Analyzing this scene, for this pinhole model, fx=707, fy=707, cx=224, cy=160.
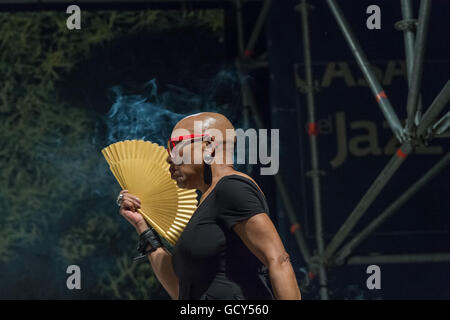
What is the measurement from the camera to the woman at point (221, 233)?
7.79ft

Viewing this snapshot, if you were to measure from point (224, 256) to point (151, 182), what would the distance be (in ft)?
1.73

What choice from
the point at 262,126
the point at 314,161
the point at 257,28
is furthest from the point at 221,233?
the point at 257,28

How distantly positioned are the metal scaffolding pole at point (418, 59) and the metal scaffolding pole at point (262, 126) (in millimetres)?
2230

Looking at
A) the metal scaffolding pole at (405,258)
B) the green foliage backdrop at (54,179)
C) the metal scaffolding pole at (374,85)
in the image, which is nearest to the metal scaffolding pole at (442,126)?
the metal scaffolding pole at (374,85)

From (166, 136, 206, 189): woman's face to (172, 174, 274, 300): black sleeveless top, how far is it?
0.15 m

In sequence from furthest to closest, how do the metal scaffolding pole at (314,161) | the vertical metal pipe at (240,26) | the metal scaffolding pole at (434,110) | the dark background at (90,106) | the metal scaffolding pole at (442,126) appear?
the dark background at (90,106) → the vertical metal pipe at (240,26) → the metal scaffolding pole at (314,161) → the metal scaffolding pole at (442,126) → the metal scaffolding pole at (434,110)

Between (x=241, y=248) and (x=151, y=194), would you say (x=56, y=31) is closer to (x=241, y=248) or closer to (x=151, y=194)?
(x=151, y=194)

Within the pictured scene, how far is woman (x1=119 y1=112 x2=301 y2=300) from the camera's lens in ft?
7.79

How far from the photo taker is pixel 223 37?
24.7 feet

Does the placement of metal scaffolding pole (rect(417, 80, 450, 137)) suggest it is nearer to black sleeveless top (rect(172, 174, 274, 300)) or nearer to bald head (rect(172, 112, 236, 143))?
bald head (rect(172, 112, 236, 143))

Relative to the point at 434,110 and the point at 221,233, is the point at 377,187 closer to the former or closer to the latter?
the point at 434,110

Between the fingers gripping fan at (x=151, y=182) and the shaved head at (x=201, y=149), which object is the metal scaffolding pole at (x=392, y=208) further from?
the shaved head at (x=201, y=149)

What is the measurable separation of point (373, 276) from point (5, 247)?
149 inches
